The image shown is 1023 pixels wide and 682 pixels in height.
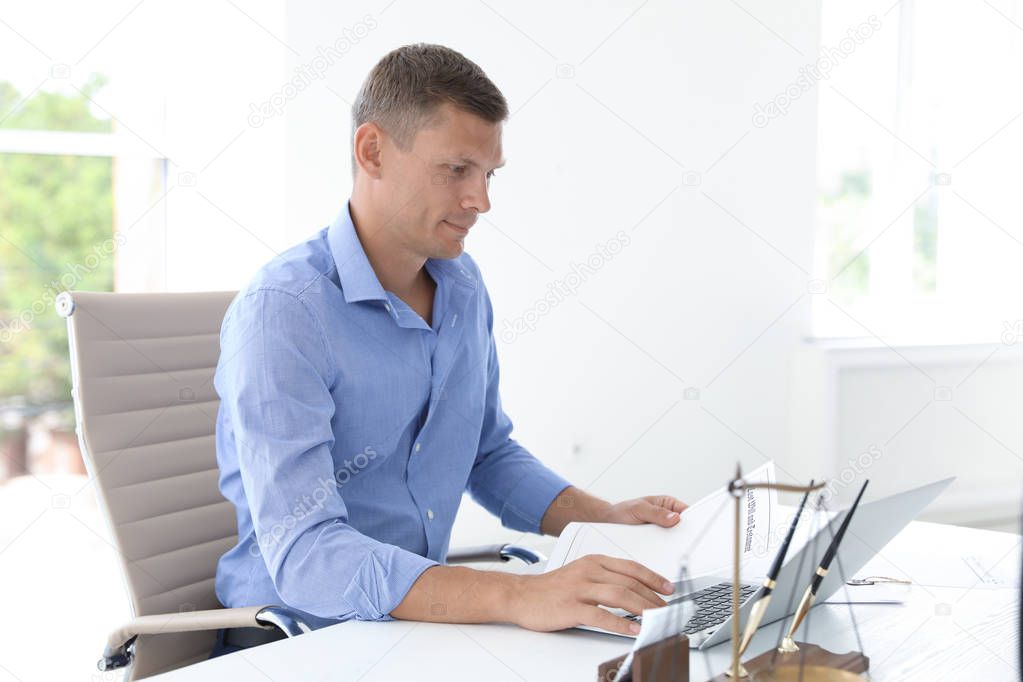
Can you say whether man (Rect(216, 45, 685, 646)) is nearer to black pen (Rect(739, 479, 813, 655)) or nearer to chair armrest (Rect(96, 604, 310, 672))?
chair armrest (Rect(96, 604, 310, 672))

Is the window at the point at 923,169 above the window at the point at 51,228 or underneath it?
above

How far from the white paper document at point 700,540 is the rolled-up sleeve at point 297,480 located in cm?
22

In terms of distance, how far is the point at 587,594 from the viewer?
110 centimetres

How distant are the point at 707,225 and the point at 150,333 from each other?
2.21m

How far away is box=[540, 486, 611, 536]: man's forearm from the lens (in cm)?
163

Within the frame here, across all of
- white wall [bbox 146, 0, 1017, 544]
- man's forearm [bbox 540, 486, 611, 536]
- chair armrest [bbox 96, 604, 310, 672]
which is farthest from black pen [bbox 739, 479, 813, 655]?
white wall [bbox 146, 0, 1017, 544]

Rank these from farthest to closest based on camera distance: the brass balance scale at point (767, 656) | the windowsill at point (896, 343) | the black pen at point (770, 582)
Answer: the windowsill at point (896, 343)
the black pen at point (770, 582)
the brass balance scale at point (767, 656)

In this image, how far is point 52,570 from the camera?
2.68 meters

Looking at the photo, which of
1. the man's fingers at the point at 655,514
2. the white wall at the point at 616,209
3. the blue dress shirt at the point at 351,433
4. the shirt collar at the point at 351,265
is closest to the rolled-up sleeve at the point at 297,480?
the blue dress shirt at the point at 351,433

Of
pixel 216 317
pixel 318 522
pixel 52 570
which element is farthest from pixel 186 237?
pixel 318 522

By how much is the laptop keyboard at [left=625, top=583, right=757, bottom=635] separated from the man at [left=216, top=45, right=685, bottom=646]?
0.15ft

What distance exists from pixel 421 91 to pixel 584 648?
81 cm

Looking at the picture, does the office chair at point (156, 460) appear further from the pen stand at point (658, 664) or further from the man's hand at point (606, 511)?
the pen stand at point (658, 664)

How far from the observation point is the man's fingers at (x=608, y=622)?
3.53 feet
